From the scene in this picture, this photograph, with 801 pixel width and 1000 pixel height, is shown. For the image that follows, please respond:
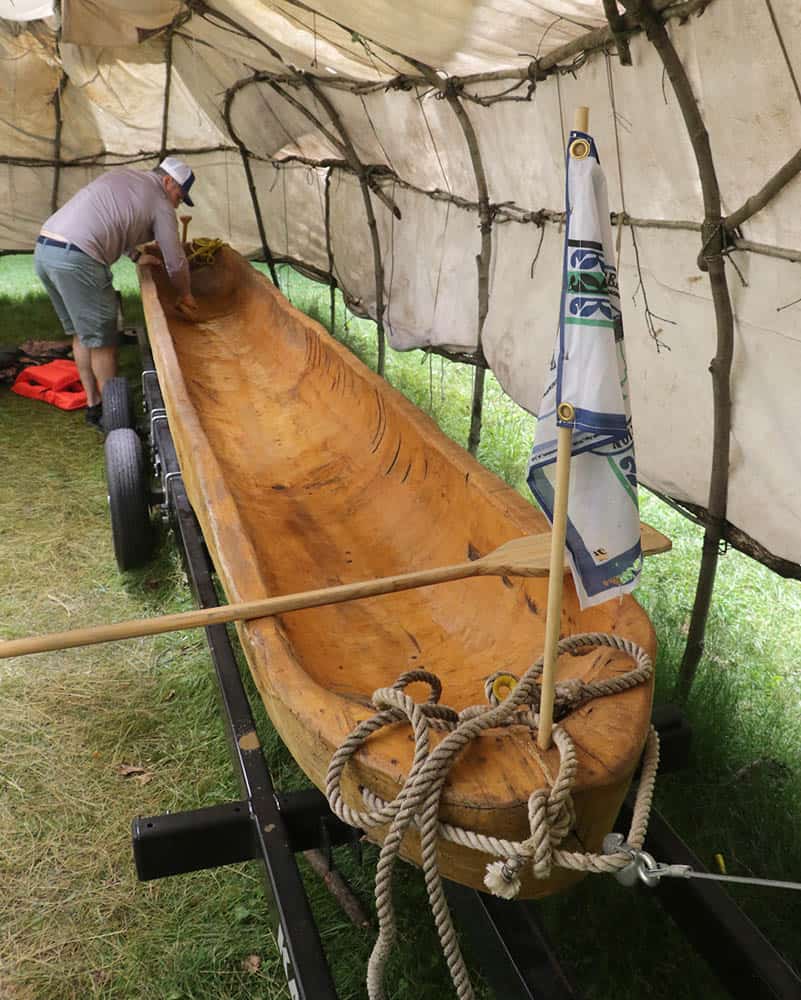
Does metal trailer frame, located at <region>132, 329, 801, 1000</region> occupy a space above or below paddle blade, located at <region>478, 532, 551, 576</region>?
below

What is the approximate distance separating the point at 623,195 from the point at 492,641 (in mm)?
1460

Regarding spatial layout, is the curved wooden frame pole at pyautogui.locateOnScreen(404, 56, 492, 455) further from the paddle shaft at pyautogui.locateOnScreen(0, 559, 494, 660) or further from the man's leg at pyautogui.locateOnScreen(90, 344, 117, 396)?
the man's leg at pyautogui.locateOnScreen(90, 344, 117, 396)

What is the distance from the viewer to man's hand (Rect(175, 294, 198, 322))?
5.41 metres

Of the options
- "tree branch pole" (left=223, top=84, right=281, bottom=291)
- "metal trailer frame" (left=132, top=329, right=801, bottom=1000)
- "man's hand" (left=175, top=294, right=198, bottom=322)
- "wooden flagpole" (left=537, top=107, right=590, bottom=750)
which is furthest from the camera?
"tree branch pole" (left=223, top=84, right=281, bottom=291)

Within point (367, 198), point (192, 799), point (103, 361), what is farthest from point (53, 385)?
point (192, 799)

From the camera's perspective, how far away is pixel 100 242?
15.1 ft

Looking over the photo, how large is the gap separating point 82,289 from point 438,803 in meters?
4.17

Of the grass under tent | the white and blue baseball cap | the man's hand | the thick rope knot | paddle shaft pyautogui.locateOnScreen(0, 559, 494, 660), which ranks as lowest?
the grass under tent

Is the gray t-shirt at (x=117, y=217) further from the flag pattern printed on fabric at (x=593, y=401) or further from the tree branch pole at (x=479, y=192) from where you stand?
the flag pattern printed on fabric at (x=593, y=401)

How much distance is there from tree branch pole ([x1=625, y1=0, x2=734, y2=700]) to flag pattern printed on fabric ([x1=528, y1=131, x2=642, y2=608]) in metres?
1.11

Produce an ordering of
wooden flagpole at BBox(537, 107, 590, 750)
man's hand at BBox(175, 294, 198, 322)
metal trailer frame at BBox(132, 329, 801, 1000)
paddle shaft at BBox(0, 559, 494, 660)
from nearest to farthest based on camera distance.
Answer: wooden flagpole at BBox(537, 107, 590, 750)
metal trailer frame at BBox(132, 329, 801, 1000)
paddle shaft at BBox(0, 559, 494, 660)
man's hand at BBox(175, 294, 198, 322)

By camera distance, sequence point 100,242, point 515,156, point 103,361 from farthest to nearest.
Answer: point 103,361 → point 100,242 → point 515,156

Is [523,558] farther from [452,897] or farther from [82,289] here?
[82,289]

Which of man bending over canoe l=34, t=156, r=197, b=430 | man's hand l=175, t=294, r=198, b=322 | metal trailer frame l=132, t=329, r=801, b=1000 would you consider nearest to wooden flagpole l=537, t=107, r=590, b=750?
metal trailer frame l=132, t=329, r=801, b=1000
